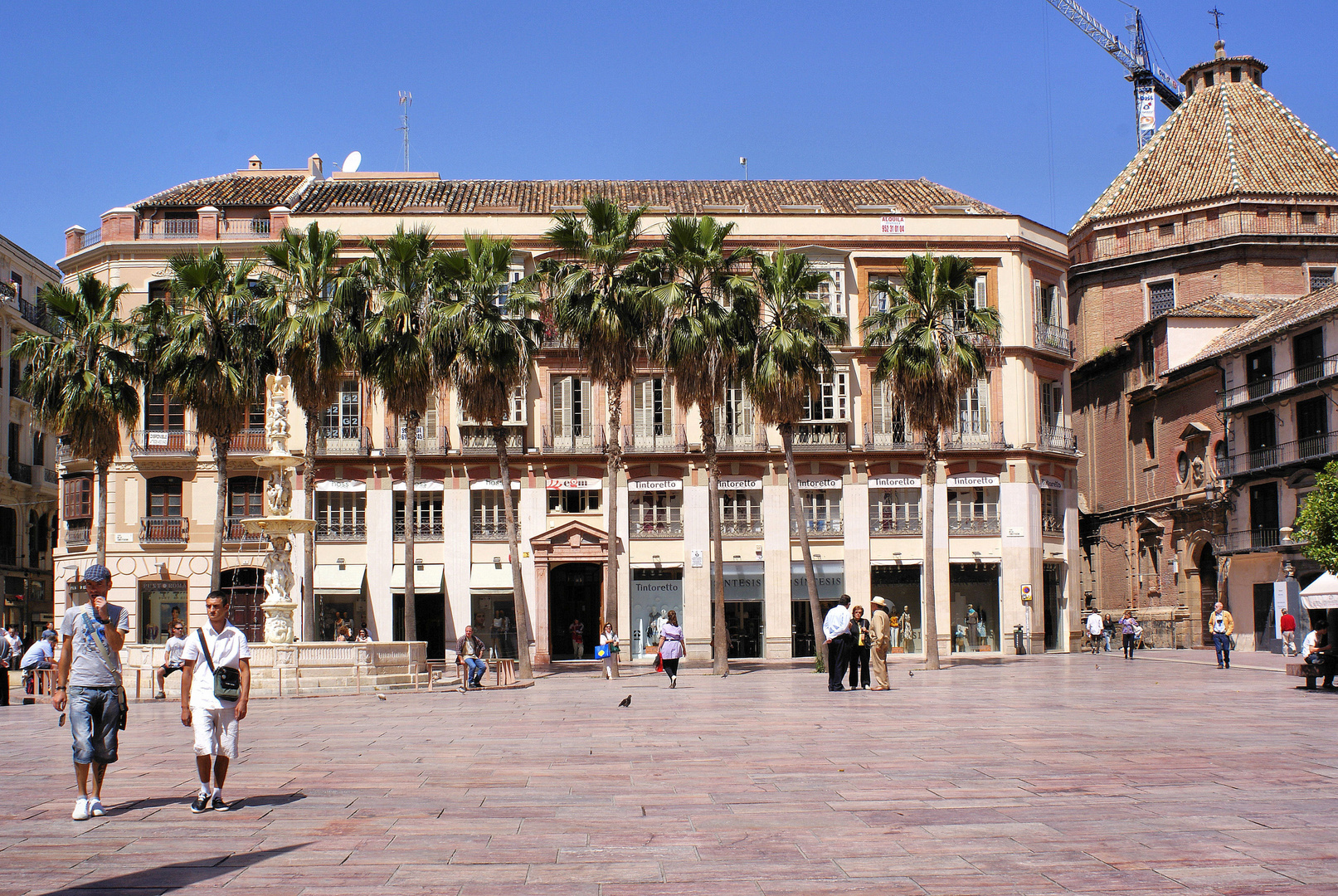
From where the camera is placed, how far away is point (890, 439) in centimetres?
4659

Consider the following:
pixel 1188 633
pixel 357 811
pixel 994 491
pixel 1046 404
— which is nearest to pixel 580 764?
pixel 357 811

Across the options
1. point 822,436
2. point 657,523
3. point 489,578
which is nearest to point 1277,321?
A: point 822,436

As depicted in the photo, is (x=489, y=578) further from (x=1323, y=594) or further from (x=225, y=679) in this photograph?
(x=225, y=679)

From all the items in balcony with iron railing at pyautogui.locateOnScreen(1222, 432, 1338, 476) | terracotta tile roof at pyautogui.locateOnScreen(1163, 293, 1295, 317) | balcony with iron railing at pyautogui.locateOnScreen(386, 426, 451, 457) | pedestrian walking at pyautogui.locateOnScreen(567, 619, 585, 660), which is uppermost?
terracotta tile roof at pyautogui.locateOnScreen(1163, 293, 1295, 317)

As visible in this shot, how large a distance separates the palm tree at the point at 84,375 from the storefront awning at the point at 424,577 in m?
9.81

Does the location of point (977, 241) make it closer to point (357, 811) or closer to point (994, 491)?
point (994, 491)

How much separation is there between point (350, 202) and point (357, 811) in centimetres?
4136

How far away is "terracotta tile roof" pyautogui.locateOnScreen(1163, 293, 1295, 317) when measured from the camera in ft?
173

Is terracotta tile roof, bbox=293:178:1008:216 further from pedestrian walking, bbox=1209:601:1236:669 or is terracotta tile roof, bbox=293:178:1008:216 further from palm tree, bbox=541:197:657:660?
pedestrian walking, bbox=1209:601:1236:669

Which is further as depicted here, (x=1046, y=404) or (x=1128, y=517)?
(x=1128, y=517)

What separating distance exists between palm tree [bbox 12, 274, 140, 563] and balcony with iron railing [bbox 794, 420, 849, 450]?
22.1 metres

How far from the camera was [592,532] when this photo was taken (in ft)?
147

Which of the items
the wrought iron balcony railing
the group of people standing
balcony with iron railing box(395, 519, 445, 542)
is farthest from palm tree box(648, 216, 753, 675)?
balcony with iron railing box(395, 519, 445, 542)

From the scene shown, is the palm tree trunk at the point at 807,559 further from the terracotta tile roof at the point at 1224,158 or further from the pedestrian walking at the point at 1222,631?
the terracotta tile roof at the point at 1224,158
